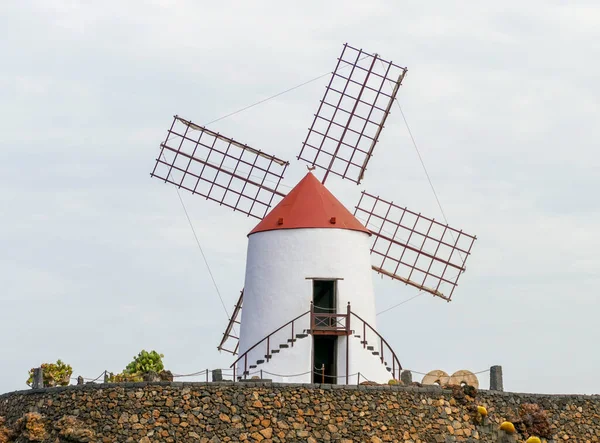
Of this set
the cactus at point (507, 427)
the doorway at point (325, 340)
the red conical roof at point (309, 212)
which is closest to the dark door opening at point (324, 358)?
the doorway at point (325, 340)

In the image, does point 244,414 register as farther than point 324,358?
No

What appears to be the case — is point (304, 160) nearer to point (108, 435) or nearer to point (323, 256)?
point (323, 256)

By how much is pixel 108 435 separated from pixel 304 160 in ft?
33.9

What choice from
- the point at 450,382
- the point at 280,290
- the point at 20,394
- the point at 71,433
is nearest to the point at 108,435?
the point at 71,433

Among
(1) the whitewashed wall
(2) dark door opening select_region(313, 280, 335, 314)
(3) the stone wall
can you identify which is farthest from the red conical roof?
(3) the stone wall

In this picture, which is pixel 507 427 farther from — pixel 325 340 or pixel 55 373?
pixel 55 373

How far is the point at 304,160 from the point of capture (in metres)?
34.6

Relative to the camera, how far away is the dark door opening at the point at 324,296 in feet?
102

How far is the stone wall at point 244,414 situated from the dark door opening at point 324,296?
11.1ft

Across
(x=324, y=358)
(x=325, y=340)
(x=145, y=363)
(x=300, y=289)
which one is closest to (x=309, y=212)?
(x=300, y=289)

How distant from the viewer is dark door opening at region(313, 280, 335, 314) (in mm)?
31172

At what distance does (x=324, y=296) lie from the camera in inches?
1242

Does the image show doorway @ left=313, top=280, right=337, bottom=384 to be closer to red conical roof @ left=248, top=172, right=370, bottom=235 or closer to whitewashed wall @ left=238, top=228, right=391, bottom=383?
whitewashed wall @ left=238, top=228, right=391, bottom=383

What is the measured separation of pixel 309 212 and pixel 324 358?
11.5 ft
